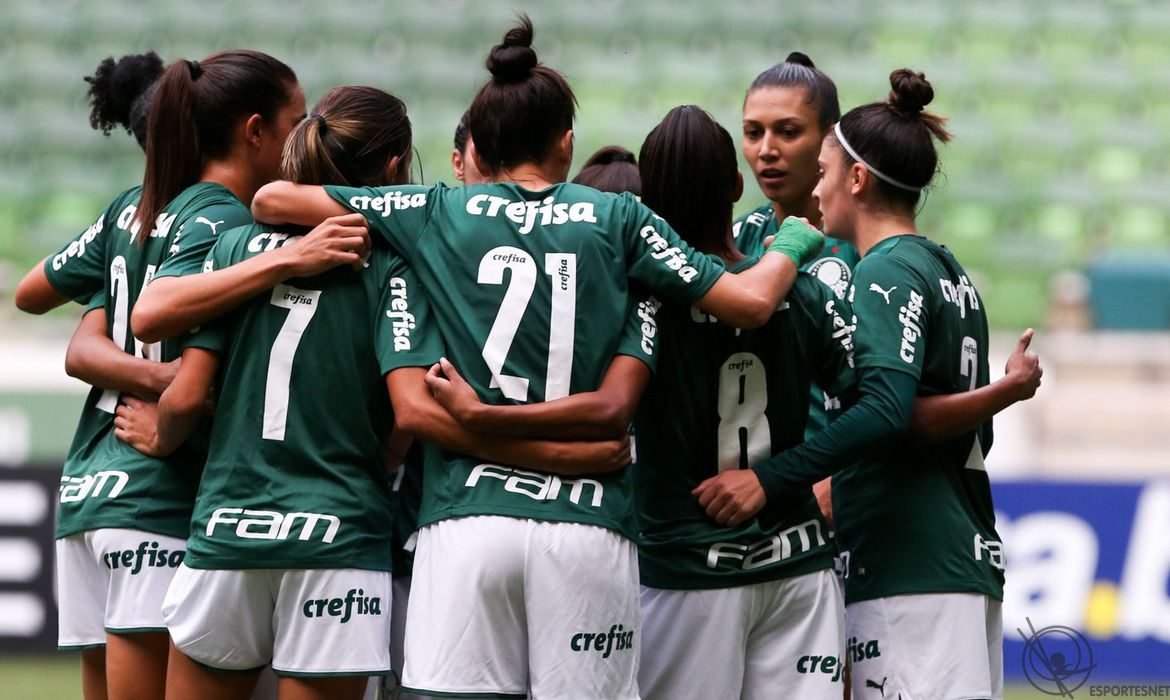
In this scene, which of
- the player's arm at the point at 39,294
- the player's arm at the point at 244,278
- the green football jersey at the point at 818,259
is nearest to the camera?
the player's arm at the point at 244,278

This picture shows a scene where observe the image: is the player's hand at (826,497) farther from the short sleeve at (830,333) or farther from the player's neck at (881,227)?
the player's neck at (881,227)

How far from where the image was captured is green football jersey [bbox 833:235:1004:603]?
3.24m

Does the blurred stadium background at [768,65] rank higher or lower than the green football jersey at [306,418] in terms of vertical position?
higher

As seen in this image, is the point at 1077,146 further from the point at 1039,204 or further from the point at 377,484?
the point at 377,484

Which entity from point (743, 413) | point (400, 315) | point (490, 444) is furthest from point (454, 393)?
point (743, 413)

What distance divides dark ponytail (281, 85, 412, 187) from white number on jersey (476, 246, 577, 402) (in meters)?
0.40

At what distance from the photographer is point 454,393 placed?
2941 mm

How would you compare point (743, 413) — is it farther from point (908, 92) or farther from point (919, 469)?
point (908, 92)

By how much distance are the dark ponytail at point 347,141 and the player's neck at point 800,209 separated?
1.19 metres

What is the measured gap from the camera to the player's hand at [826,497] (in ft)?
Answer: 11.6

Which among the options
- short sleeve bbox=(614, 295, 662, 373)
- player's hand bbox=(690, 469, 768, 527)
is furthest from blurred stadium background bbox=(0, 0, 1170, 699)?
short sleeve bbox=(614, 295, 662, 373)

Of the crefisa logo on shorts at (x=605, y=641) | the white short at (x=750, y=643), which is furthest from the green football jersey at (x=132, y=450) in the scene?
the white short at (x=750, y=643)

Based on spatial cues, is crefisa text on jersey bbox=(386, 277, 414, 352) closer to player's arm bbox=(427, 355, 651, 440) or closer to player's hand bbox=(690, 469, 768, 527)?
player's arm bbox=(427, 355, 651, 440)

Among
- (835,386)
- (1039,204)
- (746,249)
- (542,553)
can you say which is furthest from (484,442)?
(1039,204)
